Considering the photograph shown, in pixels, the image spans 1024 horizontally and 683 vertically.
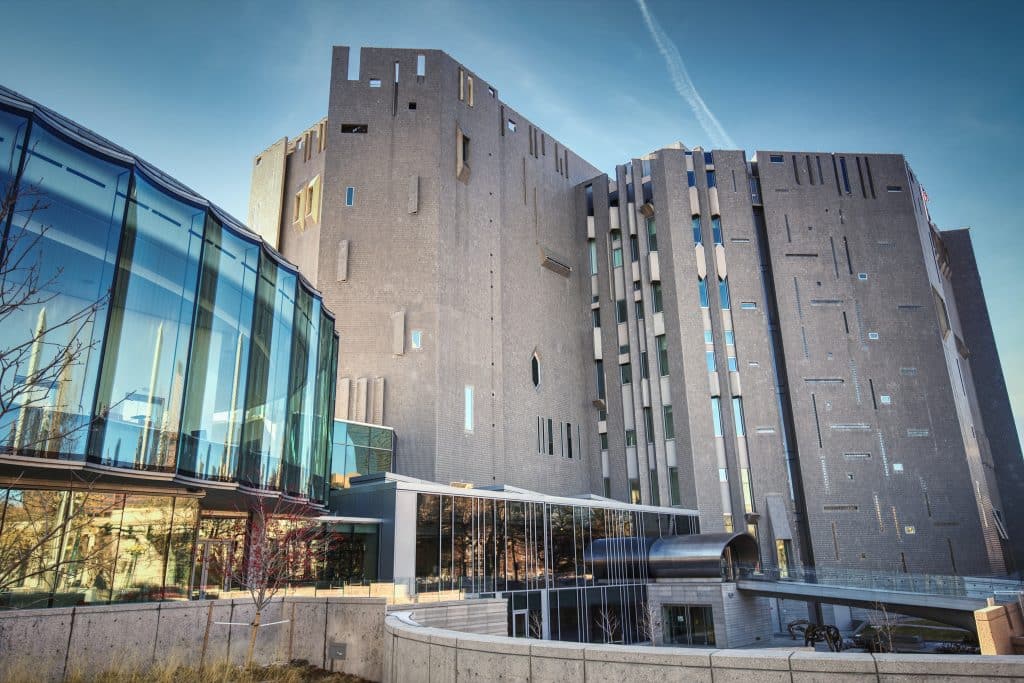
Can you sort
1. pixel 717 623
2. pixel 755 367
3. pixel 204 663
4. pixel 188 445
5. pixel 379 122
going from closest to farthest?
pixel 204 663
pixel 188 445
pixel 717 623
pixel 379 122
pixel 755 367

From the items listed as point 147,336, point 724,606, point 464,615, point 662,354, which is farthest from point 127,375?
point 662,354

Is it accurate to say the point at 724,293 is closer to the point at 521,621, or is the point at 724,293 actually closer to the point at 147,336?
the point at 521,621

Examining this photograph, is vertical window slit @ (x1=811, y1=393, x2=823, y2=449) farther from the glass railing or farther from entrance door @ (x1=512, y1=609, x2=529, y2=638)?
entrance door @ (x1=512, y1=609, x2=529, y2=638)

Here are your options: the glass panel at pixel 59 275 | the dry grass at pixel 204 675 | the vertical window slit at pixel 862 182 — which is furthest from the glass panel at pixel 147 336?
the vertical window slit at pixel 862 182

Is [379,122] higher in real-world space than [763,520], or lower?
higher

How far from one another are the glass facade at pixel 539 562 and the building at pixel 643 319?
661 cm

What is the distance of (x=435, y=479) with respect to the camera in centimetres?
3559

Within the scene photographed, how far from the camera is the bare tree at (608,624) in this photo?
33.1m

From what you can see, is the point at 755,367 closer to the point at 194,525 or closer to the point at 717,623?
the point at 717,623

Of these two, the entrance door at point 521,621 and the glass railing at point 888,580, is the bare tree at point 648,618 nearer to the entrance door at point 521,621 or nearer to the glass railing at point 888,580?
the glass railing at point 888,580

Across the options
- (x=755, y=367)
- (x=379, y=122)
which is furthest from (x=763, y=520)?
(x=379, y=122)

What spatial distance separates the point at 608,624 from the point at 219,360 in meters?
22.7

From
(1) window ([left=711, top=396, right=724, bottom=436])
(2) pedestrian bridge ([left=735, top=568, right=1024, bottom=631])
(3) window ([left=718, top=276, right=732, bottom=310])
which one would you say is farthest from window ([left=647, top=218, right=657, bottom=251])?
(2) pedestrian bridge ([left=735, top=568, right=1024, bottom=631])

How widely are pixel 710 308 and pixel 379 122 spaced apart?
24.8 meters
